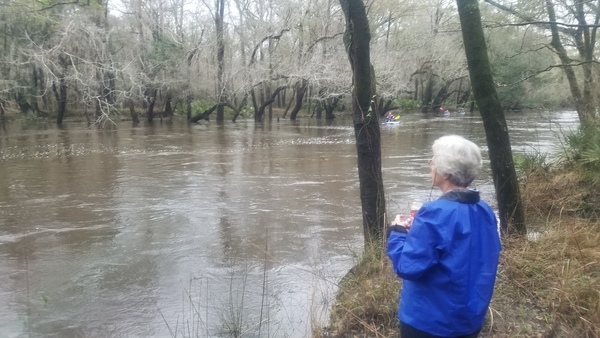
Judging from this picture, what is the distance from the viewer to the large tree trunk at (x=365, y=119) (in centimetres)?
A: 482

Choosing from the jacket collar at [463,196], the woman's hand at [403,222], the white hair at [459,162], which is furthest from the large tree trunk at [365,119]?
the jacket collar at [463,196]

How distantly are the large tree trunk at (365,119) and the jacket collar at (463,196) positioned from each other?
8.80 feet

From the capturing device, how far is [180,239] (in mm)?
7625

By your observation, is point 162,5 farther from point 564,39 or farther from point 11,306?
point 11,306

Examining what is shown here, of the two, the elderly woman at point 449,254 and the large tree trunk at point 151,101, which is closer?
the elderly woman at point 449,254

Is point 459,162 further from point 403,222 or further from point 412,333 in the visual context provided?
point 412,333

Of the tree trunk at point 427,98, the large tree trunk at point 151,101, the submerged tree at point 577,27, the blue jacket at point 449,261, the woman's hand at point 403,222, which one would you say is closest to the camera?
the blue jacket at point 449,261

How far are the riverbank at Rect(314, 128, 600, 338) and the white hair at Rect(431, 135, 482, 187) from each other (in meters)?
1.60

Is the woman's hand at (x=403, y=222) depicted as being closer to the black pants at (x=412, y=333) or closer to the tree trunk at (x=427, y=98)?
the black pants at (x=412, y=333)

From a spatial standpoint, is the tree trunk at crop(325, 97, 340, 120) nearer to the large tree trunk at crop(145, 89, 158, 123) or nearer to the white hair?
the large tree trunk at crop(145, 89, 158, 123)

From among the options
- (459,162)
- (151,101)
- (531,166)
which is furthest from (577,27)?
(151,101)

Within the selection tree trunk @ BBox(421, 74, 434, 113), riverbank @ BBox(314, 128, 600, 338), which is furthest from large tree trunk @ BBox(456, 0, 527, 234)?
tree trunk @ BBox(421, 74, 434, 113)

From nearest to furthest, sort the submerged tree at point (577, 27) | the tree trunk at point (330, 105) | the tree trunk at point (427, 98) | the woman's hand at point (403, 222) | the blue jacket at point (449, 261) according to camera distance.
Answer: the blue jacket at point (449, 261), the woman's hand at point (403, 222), the submerged tree at point (577, 27), the tree trunk at point (330, 105), the tree trunk at point (427, 98)

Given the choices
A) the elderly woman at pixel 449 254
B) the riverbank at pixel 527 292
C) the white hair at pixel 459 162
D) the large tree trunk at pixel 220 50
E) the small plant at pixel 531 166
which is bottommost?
the riverbank at pixel 527 292
